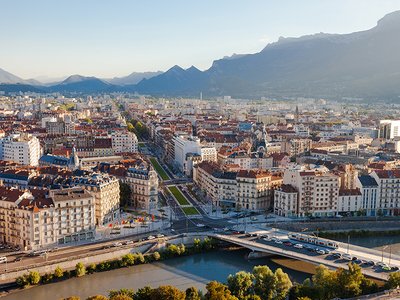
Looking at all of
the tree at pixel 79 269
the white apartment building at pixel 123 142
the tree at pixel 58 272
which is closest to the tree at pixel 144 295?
the tree at pixel 79 269

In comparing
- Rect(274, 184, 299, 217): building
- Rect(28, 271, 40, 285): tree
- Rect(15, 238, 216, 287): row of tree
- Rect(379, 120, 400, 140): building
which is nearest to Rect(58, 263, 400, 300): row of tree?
Rect(15, 238, 216, 287): row of tree

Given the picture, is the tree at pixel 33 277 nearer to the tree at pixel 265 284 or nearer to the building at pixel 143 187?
the tree at pixel 265 284

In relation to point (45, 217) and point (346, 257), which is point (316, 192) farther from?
point (45, 217)

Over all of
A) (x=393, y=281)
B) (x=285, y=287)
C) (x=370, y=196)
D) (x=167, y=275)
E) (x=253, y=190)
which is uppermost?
(x=253, y=190)

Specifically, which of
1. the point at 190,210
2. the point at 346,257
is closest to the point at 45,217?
the point at 190,210

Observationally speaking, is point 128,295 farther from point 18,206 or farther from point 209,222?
point 209,222

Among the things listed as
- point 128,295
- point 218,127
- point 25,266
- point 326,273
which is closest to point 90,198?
point 25,266
